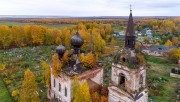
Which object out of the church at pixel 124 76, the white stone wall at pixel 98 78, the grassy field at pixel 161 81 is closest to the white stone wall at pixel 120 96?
the church at pixel 124 76

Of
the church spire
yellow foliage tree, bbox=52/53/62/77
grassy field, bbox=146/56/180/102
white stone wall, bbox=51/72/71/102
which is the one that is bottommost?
grassy field, bbox=146/56/180/102

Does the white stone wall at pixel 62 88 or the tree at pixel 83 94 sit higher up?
the tree at pixel 83 94

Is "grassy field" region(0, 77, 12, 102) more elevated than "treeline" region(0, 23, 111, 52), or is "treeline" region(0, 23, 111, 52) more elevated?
"treeline" region(0, 23, 111, 52)

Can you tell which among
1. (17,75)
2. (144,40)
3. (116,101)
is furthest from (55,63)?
(144,40)

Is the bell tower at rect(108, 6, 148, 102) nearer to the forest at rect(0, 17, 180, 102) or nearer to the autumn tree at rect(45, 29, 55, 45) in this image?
the forest at rect(0, 17, 180, 102)

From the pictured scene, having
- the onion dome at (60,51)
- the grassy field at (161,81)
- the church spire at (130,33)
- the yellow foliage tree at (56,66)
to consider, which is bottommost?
the grassy field at (161,81)

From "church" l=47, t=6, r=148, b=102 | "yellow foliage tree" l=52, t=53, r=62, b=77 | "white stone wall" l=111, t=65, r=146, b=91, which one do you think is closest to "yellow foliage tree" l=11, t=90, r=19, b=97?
"yellow foliage tree" l=52, t=53, r=62, b=77

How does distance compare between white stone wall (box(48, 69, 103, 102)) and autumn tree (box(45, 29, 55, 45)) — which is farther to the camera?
autumn tree (box(45, 29, 55, 45))

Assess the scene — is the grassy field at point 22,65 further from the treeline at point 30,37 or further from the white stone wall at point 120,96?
the white stone wall at point 120,96
